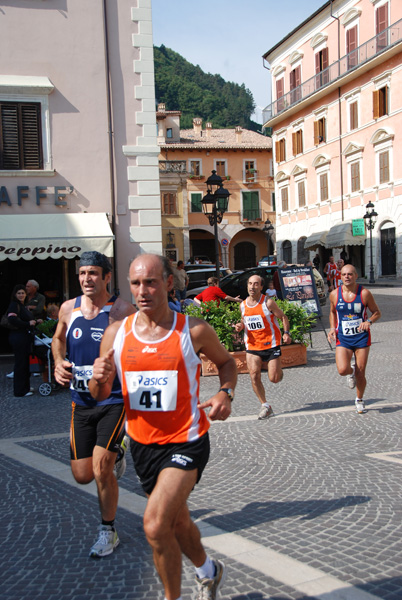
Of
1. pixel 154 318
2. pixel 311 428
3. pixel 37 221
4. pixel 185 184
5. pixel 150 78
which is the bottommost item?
pixel 311 428

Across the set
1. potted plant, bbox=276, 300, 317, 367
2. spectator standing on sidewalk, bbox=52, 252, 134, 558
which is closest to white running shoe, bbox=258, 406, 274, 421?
spectator standing on sidewalk, bbox=52, 252, 134, 558

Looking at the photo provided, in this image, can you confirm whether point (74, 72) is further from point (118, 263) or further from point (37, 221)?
point (118, 263)

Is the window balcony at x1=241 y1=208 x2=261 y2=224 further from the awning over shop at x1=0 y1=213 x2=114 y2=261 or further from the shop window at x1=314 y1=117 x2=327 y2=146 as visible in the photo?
the awning over shop at x1=0 y1=213 x2=114 y2=261

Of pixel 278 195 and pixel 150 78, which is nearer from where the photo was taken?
pixel 150 78

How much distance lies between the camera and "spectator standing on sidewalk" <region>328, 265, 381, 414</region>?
7734 millimetres

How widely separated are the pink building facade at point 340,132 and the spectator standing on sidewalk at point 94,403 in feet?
102

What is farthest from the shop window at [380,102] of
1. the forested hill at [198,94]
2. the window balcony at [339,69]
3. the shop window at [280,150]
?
the forested hill at [198,94]

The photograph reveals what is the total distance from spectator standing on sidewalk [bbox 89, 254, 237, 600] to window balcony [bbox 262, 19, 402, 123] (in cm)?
3295

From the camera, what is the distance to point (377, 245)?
35219 mm

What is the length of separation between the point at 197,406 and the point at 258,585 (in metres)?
1.10

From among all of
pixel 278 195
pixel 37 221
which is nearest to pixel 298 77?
pixel 278 195

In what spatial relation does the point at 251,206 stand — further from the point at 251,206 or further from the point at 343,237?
the point at 343,237

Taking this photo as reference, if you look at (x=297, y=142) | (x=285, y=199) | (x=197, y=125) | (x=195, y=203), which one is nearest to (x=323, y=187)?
(x=297, y=142)

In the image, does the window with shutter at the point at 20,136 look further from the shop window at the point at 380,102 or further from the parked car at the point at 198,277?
the shop window at the point at 380,102
